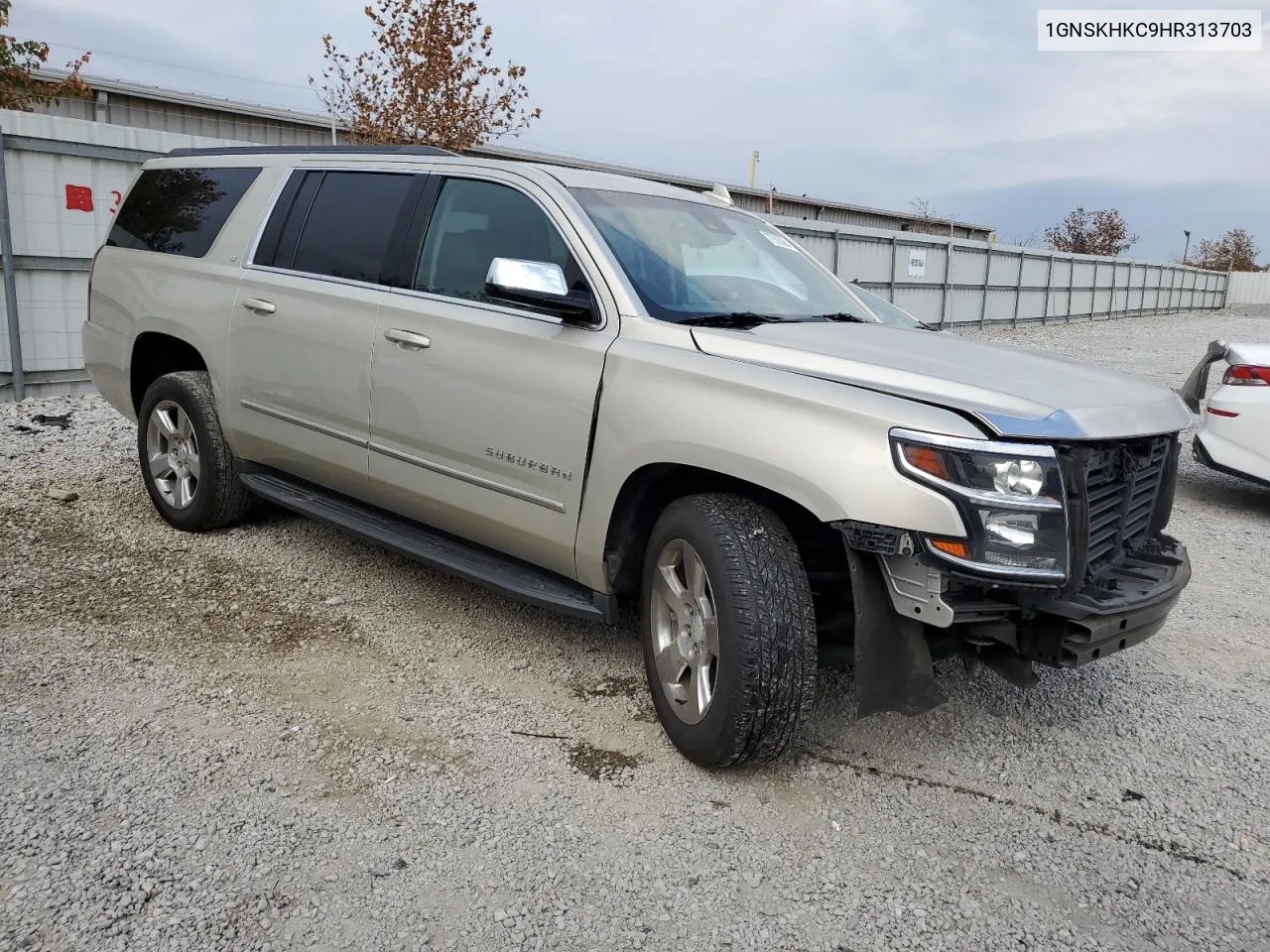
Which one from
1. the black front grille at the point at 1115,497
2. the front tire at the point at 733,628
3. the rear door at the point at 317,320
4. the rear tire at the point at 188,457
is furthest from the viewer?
the rear tire at the point at 188,457

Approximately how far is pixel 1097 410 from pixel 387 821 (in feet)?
7.63

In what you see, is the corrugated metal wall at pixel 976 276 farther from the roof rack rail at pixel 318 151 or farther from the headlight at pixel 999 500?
the headlight at pixel 999 500

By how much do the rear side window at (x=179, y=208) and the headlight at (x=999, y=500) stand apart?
381 cm

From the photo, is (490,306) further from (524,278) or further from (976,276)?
(976,276)

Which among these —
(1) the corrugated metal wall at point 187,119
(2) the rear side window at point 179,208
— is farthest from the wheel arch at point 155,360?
(1) the corrugated metal wall at point 187,119

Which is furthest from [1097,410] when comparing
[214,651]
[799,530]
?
[214,651]

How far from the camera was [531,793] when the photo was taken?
2.97m

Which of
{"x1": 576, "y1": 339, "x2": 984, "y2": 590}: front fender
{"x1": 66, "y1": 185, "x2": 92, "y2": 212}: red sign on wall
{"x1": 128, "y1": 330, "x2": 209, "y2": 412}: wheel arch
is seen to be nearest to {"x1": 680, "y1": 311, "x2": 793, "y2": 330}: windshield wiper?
{"x1": 576, "y1": 339, "x2": 984, "y2": 590}: front fender

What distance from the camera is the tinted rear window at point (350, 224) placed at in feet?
13.7

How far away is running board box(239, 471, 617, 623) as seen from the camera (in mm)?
3430

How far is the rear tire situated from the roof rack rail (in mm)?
1171

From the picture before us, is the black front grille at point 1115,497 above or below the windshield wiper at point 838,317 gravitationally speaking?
below

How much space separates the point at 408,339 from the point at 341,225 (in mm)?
886

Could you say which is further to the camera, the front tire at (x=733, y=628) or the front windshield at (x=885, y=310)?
the front windshield at (x=885, y=310)
